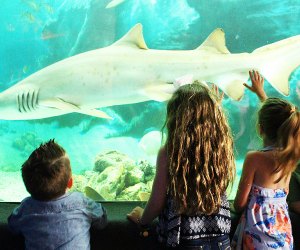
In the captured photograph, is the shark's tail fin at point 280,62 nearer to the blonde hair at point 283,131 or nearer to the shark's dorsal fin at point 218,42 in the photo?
the shark's dorsal fin at point 218,42

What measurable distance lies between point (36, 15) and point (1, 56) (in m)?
0.45

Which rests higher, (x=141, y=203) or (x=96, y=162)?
(x=96, y=162)

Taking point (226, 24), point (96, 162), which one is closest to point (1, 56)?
point (96, 162)

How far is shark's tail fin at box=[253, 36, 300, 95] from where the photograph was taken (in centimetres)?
236

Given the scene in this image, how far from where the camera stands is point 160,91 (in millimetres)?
2391

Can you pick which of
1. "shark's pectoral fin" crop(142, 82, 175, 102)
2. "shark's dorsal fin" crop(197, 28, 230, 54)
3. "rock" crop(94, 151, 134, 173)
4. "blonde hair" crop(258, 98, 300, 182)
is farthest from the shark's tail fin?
"rock" crop(94, 151, 134, 173)

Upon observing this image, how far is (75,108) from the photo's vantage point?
253 centimetres

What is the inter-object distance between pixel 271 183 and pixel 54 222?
2.62 feet

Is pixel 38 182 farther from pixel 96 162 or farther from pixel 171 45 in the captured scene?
pixel 171 45

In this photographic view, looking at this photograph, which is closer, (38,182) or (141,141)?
(38,182)

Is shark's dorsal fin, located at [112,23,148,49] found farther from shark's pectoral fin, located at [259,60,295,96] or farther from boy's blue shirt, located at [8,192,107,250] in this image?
boy's blue shirt, located at [8,192,107,250]

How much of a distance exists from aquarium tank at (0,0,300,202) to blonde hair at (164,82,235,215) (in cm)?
113

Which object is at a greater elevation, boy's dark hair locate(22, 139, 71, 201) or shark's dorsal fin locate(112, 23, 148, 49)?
shark's dorsal fin locate(112, 23, 148, 49)

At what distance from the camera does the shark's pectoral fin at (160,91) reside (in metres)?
2.35
